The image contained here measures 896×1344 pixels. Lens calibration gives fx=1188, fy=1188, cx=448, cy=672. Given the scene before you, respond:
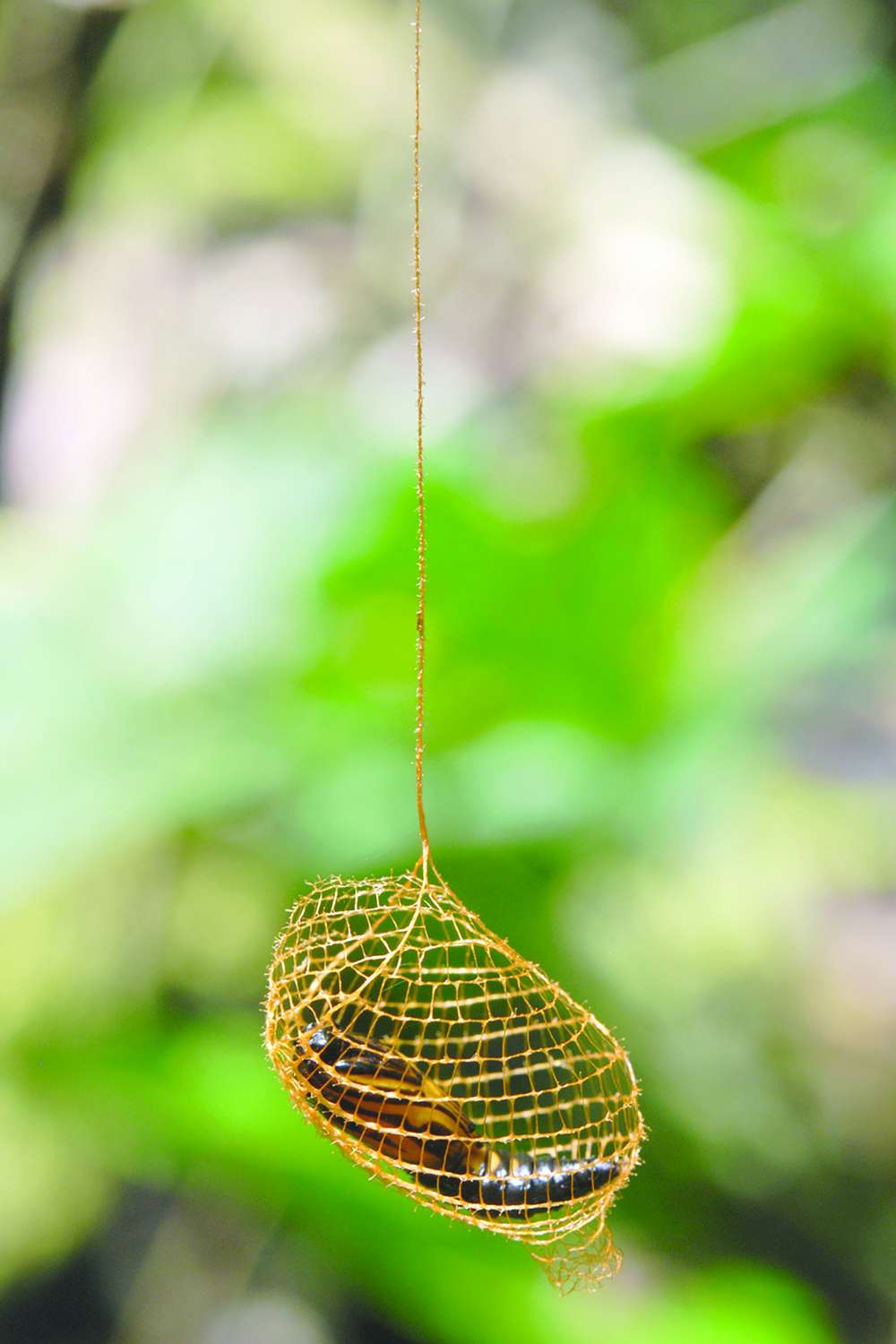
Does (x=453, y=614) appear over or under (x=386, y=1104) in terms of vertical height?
under

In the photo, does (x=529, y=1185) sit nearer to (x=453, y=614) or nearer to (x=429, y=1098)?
(x=429, y=1098)

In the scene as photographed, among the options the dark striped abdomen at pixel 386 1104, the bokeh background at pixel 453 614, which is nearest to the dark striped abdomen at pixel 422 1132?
the dark striped abdomen at pixel 386 1104

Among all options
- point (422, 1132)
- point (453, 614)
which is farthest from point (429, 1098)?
point (453, 614)

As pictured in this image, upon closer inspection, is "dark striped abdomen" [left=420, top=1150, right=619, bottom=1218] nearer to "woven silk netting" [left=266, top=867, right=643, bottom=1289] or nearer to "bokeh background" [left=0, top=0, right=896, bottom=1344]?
"woven silk netting" [left=266, top=867, right=643, bottom=1289]

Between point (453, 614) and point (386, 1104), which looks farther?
point (453, 614)

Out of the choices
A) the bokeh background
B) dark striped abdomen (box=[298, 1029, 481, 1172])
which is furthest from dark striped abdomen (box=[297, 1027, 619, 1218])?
the bokeh background

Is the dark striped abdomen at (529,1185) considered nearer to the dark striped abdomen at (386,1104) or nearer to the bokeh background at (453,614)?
the dark striped abdomen at (386,1104)

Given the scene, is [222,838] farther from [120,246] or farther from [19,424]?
[120,246]

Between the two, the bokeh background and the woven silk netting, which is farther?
the bokeh background
